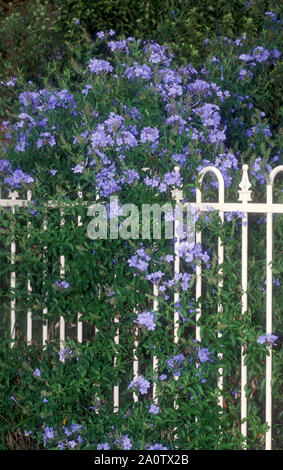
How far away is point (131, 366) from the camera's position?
3.54 meters

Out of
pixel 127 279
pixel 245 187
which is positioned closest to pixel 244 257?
pixel 245 187

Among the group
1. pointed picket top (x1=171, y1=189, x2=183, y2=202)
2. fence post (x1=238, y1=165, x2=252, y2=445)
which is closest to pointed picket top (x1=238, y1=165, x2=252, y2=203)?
fence post (x1=238, y1=165, x2=252, y2=445)

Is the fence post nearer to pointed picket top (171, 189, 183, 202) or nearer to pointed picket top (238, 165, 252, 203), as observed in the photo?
pointed picket top (238, 165, 252, 203)

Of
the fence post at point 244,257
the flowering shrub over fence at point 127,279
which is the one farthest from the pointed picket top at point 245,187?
the flowering shrub over fence at point 127,279

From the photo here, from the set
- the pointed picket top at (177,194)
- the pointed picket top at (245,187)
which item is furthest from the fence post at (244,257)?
the pointed picket top at (177,194)

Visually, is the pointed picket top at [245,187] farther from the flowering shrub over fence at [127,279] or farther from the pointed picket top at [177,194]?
the pointed picket top at [177,194]

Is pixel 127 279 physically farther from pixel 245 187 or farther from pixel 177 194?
pixel 245 187

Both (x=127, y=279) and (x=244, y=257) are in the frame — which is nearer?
(x=244, y=257)

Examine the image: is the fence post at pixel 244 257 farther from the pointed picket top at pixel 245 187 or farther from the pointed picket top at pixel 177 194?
the pointed picket top at pixel 177 194

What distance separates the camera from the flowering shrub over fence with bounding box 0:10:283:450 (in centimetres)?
332

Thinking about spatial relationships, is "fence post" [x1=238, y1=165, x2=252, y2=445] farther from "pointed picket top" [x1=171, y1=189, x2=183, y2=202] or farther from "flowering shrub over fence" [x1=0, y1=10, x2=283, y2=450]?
"pointed picket top" [x1=171, y1=189, x2=183, y2=202]

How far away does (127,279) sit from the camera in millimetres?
3424

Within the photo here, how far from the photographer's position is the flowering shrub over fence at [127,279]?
3322 millimetres
